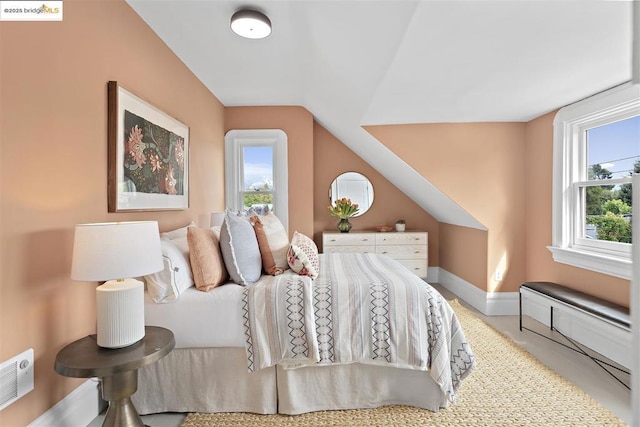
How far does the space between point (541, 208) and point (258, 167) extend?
3.14 m

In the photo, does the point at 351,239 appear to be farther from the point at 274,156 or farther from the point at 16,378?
the point at 16,378

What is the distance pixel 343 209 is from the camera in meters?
4.36

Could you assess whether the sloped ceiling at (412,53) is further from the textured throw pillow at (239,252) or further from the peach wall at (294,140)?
the textured throw pillow at (239,252)

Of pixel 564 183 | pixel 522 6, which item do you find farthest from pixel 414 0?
pixel 564 183

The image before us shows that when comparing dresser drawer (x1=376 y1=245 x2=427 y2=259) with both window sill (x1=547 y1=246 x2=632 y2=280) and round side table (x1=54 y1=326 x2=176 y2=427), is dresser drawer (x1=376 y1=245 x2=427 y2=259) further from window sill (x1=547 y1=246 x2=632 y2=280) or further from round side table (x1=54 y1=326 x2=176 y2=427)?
round side table (x1=54 y1=326 x2=176 y2=427)

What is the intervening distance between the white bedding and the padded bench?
7.67ft

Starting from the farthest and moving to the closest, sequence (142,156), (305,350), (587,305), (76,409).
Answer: (587,305), (142,156), (305,350), (76,409)

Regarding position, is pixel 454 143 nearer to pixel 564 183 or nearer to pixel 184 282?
pixel 564 183

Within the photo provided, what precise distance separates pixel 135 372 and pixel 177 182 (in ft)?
5.09

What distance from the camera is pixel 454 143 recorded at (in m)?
3.47

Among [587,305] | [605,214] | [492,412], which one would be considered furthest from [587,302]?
[492,412]

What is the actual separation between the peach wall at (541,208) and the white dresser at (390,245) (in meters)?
1.20

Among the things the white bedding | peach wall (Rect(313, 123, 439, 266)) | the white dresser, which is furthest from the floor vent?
peach wall (Rect(313, 123, 439, 266))

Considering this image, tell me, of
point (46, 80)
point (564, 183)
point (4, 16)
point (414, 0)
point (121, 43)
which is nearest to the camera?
point (4, 16)
